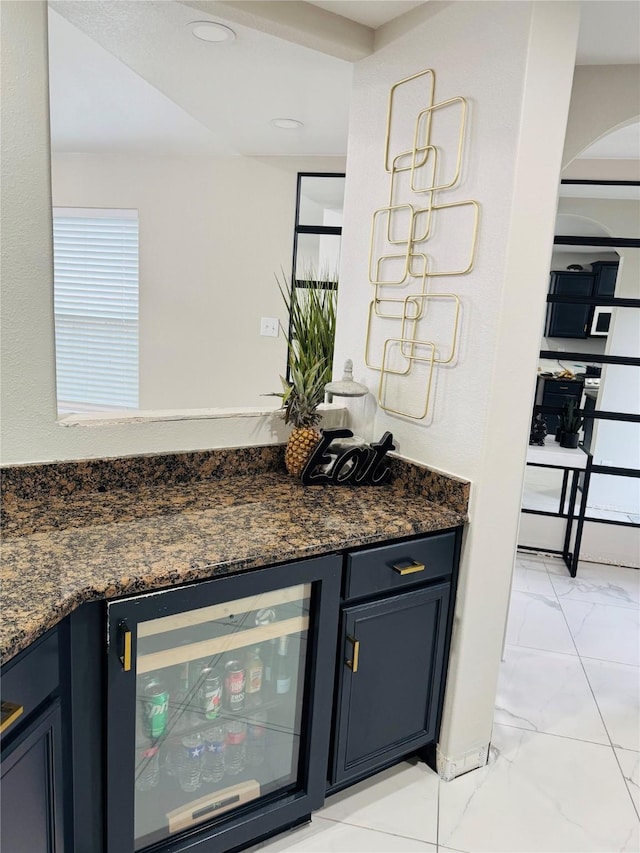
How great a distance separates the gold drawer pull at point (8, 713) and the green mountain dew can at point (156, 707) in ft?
1.21

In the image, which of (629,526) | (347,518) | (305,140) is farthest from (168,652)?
(629,526)

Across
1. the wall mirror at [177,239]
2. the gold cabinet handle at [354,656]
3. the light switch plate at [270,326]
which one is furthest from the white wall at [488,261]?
the light switch plate at [270,326]

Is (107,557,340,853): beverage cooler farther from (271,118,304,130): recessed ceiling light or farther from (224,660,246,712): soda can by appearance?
(271,118,304,130): recessed ceiling light

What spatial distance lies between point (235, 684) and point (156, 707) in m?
0.20

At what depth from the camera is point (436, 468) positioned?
1824mm

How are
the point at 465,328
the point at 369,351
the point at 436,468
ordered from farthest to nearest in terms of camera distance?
the point at 369,351 < the point at 436,468 < the point at 465,328

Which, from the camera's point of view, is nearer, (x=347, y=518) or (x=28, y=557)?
(x=28, y=557)

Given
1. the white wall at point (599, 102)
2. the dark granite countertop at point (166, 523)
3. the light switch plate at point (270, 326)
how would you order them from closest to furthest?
the dark granite countertop at point (166, 523) < the white wall at point (599, 102) < the light switch plate at point (270, 326)

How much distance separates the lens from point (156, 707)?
1.41 m

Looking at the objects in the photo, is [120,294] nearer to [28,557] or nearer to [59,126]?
[59,126]

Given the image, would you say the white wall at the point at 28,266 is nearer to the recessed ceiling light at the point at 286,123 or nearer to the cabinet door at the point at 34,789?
the cabinet door at the point at 34,789

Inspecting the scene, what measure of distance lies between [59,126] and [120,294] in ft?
3.43

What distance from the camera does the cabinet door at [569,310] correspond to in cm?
326

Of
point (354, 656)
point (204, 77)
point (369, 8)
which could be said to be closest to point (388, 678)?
point (354, 656)
